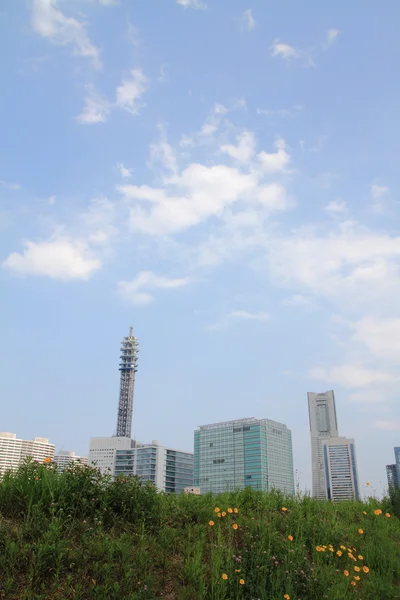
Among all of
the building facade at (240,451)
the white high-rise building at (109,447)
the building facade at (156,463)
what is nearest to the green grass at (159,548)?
the building facade at (240,451)

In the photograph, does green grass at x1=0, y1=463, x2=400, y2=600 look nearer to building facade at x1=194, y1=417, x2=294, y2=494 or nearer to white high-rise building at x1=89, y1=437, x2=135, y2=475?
building facade at x1=194, y1=417, x2=294, y2=494

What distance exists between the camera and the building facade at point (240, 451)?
174 m

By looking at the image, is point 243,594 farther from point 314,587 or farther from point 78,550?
point 78,550

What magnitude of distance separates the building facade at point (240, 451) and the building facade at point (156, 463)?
308 inches

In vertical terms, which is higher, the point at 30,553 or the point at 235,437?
the point at 235,437

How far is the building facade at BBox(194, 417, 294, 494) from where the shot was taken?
174m

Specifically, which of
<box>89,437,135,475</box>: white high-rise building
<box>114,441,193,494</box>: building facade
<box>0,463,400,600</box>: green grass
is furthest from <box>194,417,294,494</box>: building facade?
<box>0,463,400,600</box>: green grass

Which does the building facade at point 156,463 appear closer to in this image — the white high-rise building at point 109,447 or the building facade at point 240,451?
the white high-rise building at point 109,447

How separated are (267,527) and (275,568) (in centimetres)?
101

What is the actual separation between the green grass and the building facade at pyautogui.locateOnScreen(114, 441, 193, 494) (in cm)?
17713

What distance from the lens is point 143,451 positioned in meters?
181

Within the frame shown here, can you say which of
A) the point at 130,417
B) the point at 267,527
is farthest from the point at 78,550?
the point at 130,417

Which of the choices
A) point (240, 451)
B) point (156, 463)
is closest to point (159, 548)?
point (240, 451)

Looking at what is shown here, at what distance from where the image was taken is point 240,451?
17650cm
